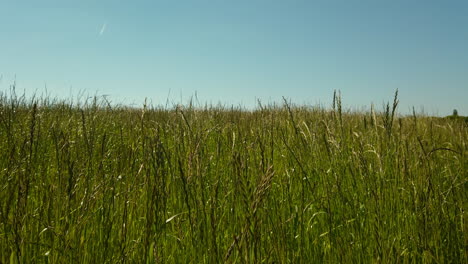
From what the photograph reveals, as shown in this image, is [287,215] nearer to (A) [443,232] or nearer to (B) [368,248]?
(B) [368,248]

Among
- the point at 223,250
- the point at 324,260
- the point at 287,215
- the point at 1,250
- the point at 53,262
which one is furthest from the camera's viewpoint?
the point at 287,215

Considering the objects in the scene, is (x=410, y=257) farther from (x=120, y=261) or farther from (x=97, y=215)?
(x=97, y=215)

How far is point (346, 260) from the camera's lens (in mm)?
1469

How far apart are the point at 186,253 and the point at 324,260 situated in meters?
0.71

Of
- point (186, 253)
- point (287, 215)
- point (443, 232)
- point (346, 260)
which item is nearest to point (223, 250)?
point (186, 253)

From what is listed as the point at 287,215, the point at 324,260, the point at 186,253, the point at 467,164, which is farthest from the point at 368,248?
the point at 467,164

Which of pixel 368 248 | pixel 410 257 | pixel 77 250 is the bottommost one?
pixel 410 257

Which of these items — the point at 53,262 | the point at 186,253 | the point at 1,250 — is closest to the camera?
the point at 53,262

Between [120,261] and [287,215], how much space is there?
1.13 meters

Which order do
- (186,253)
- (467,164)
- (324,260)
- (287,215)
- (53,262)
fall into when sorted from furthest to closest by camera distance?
(467,164) → (287,215) → (324,260) → (186,253) → (53,262)

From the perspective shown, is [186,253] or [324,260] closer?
[186,253]

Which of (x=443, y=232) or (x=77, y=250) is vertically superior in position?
(x=77, y=250)

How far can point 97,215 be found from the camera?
203cm

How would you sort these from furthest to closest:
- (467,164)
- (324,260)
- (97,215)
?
1. (467,164)
2. (97,215)
3. (324,260)
